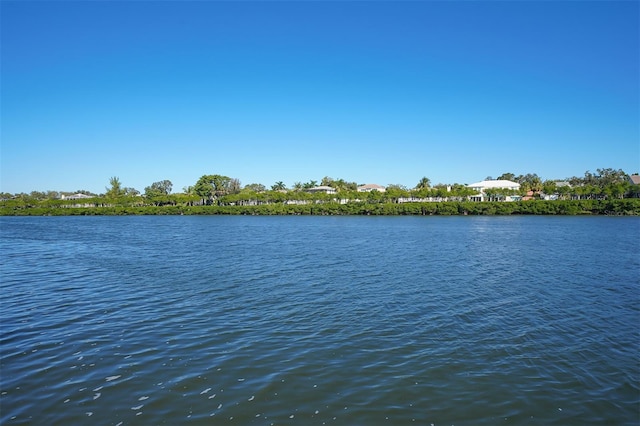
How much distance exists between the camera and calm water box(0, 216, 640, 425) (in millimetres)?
8516

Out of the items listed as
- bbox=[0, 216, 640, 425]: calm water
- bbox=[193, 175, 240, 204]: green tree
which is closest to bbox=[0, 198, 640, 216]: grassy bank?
bbox=[193, 175, 240, 204]: green tree

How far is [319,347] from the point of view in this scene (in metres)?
11.8

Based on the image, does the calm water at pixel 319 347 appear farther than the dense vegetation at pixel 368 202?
No

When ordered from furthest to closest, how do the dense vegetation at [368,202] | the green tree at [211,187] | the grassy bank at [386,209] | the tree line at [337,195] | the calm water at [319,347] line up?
the green tree at [211,187] < the tree line at [337,195] < the dense vegetation at [368,202] < the grassy bank at [386,209] < the calm water at [319,347]

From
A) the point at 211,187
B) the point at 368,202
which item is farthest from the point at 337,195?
the point at 211,187

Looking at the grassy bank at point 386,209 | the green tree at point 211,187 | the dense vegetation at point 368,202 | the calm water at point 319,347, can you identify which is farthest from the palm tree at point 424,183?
the calm water at point 319,347

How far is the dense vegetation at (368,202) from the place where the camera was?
344ft

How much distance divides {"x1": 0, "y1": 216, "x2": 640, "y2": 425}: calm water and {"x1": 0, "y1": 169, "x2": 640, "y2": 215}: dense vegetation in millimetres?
90011

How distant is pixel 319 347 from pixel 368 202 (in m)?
119

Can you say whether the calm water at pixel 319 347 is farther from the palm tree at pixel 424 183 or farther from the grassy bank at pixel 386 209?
the palm tree at pixel 424 183

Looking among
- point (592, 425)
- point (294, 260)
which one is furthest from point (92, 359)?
point (294, 260)

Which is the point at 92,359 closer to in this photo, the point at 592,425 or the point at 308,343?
the point at 308,343

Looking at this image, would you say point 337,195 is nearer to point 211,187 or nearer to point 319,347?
point 211,187

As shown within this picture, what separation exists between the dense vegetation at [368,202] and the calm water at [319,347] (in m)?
90.0
